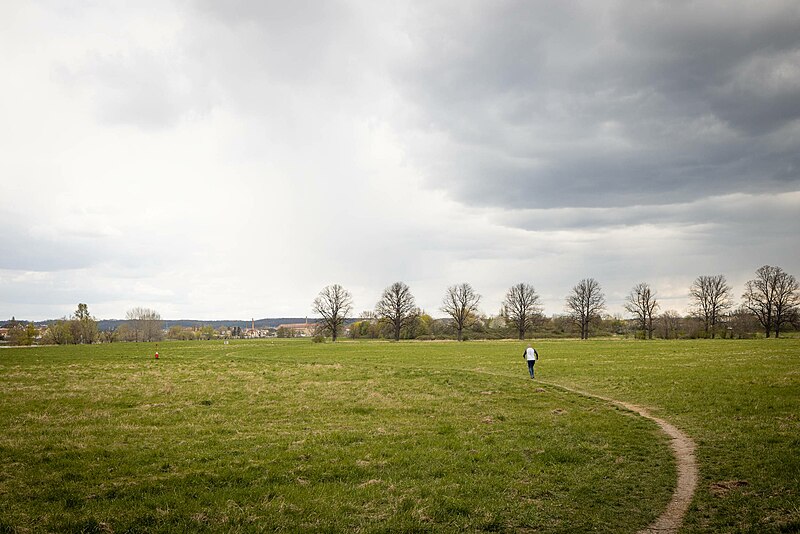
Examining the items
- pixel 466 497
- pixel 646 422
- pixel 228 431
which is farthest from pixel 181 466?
pixel 646 422

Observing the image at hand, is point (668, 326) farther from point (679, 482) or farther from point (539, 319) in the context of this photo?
point (679, 482)

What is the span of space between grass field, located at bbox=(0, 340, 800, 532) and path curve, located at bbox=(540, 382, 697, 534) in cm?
22

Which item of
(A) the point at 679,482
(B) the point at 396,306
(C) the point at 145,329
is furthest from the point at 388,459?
(C) the point at 145,329

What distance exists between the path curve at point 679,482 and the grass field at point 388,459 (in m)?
0.22

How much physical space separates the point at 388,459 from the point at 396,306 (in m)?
99.8

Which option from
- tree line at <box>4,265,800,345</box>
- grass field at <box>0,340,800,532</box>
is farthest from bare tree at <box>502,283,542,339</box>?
grass field at <box>0,340,800,532</box>

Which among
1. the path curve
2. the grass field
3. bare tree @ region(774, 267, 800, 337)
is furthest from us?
bare tree @ region(774, 267, 800, 337)

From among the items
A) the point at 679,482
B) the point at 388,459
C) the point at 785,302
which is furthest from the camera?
the point at 785,302

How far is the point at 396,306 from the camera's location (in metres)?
112

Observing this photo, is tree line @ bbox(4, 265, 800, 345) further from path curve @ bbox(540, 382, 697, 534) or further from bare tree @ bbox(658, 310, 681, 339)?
path curve @ bbox(540, 382, 697, 534)

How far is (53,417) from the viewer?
17.2 m

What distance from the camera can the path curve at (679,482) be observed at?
321 inches

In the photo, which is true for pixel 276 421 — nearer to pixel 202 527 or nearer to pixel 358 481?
pixel 358 481

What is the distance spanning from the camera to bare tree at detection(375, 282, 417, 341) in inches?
4402
